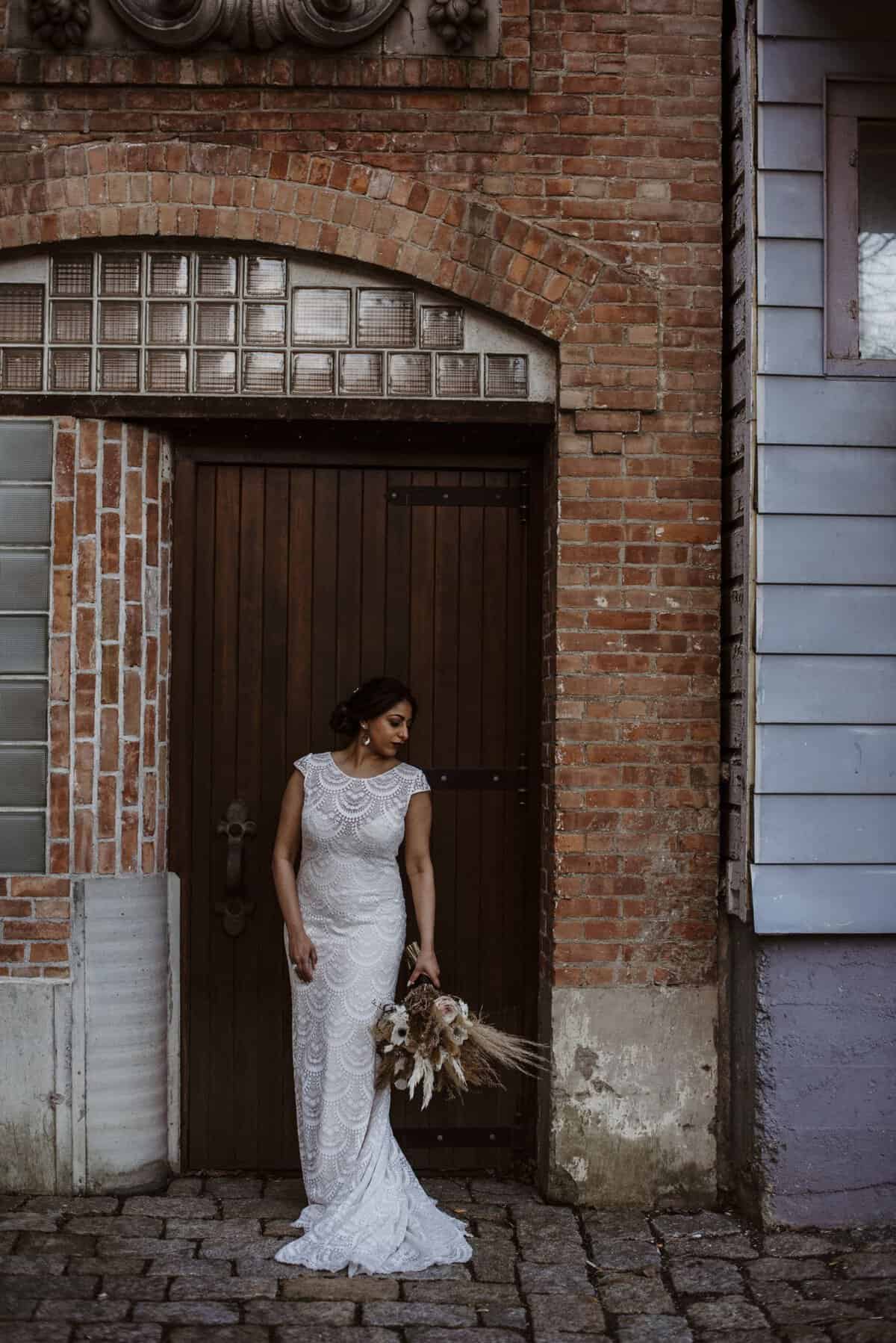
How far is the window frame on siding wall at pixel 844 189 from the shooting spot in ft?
15.7

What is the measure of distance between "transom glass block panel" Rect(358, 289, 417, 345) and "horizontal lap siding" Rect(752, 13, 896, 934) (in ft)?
4.30

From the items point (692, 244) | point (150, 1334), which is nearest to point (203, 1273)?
point (150, 1334)

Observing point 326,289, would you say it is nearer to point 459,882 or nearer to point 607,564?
point 607,564

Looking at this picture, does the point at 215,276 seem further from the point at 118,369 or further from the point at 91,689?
the point at 91,689

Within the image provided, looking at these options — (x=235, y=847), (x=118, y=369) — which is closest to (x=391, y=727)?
(x=235, y=847)

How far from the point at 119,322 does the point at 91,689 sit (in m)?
1.41

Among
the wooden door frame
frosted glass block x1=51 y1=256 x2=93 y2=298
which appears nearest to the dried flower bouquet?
the wooden door frame

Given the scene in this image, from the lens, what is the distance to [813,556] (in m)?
4.69

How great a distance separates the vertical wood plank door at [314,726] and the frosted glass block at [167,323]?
0.48 metres

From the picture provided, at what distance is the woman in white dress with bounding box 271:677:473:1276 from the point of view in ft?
14.7

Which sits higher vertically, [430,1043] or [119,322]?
[119,322]

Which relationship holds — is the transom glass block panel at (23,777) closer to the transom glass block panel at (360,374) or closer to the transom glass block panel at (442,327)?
the transom glass block panel at (360,374)

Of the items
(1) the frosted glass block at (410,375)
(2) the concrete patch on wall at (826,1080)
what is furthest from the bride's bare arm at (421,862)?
(1) the frosted glass block at (410,375)

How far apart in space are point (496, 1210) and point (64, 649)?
2642 millimetres
